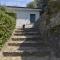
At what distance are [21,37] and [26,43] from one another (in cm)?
101

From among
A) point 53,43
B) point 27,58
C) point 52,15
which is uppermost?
point 52,15

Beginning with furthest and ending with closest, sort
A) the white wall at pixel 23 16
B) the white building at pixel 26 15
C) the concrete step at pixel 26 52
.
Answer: the white building at pixel 26 15 → the white wall at pixel 23 16 → the concrete step at pixel 26 52

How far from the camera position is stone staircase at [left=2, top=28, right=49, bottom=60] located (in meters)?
9.95

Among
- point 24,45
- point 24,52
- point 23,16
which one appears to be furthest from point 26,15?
point 24,52

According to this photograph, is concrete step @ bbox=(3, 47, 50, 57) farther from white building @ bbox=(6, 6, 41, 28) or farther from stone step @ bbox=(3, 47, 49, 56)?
white building @ bbox=(6, 6, 41, 28)

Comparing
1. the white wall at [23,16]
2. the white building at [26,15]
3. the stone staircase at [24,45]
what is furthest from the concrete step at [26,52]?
the white building at [26,15]

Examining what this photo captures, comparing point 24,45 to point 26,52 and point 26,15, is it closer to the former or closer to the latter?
point 26,52

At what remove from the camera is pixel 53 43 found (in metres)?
10.1

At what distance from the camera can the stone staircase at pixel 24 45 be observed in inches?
392

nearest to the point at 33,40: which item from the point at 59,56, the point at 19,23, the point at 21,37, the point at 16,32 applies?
the point at 21,37

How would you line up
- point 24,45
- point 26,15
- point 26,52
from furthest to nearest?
1. point 26,15
2. point 24,45
3. point 26,52

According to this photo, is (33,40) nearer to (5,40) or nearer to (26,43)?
(26,43)

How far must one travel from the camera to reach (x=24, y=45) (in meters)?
11.5

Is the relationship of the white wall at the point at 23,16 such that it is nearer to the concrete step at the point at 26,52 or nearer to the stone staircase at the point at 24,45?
the stone staircase at the point at 24,45
